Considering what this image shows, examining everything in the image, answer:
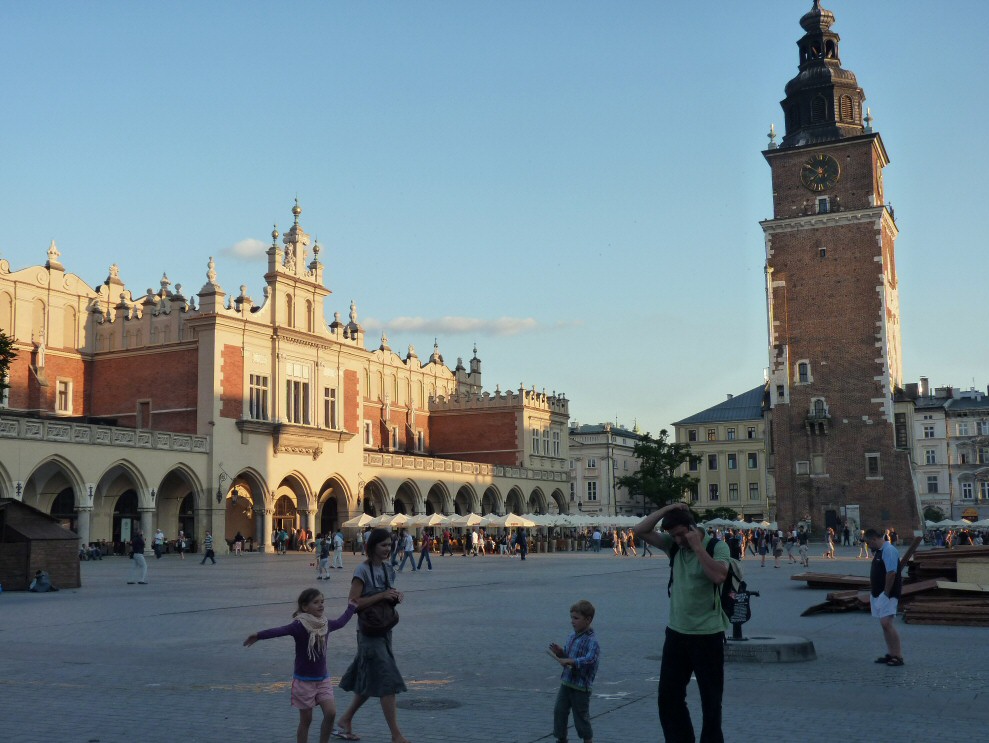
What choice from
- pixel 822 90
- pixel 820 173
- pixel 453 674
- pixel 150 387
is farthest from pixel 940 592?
pixel 822 90

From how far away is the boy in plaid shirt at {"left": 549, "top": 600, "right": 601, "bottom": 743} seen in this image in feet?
24.2

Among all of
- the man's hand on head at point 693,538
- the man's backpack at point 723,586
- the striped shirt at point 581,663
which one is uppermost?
the man's hand on head at point 693,538

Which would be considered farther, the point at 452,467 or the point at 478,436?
the point at 478,436

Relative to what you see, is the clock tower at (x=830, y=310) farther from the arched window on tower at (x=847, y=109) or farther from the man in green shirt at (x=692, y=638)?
the man in green shirt at (x=692, y=638)

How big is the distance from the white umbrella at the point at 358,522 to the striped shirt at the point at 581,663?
4067 centimetres

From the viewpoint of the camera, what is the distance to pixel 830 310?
6172 centimetres

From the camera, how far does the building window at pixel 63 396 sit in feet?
161

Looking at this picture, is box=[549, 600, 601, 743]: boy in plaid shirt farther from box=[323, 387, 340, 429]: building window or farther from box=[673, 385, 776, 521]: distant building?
box=[673, 385, 776, 521]: distant building

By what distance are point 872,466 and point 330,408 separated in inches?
1164

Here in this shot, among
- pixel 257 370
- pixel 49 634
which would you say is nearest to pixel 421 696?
pixel 49 634

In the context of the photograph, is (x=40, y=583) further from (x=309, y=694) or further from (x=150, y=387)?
(x=150, y=387)

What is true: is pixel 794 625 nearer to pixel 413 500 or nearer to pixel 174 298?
pixel 174 298

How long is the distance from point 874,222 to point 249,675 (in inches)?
2236

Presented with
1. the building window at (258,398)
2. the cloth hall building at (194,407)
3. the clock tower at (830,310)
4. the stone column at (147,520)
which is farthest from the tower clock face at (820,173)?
the stone column at (147,520)
